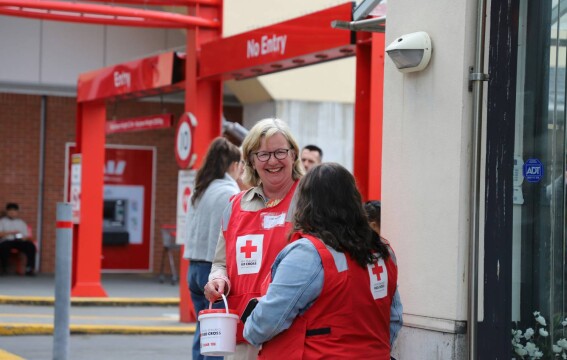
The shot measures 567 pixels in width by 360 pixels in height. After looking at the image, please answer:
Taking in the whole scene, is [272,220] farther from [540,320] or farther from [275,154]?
[540,320]

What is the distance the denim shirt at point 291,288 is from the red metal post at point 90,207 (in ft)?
41.5

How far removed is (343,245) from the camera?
160 inches

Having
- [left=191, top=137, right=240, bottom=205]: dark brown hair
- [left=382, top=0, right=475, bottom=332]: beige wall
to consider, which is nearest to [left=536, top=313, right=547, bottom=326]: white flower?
[left=382, top=0, right=475, bottom=332]: beige wall

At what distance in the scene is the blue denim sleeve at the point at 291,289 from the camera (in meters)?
4.00

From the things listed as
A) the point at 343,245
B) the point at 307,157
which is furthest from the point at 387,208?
the point at 307,157

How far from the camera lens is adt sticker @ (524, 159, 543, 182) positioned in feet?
17.3

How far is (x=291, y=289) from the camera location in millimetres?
4000

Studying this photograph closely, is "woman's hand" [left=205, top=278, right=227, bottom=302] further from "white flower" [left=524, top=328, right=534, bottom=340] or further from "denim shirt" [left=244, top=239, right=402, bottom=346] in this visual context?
"white flower" [left=524, top=328, right=534, bottom=340]

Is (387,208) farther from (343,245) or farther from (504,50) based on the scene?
(343,245)

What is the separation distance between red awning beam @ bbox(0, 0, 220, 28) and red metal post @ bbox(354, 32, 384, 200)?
492 centimetres

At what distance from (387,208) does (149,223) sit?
1735cm

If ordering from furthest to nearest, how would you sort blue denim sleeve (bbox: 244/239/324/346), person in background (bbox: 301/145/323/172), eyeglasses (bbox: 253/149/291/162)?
person in background (bbox: 301/145/323/172) → eyeglasses (bbox: 253/149/291/162) → blue denim sleeve (bbox: 244/239/324/346)

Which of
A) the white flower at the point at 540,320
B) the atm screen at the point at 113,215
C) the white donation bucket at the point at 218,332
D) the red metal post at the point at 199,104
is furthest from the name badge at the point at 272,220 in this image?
the atm screen at the point at 113,215

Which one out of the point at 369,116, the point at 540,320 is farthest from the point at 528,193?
the point at 369,116
